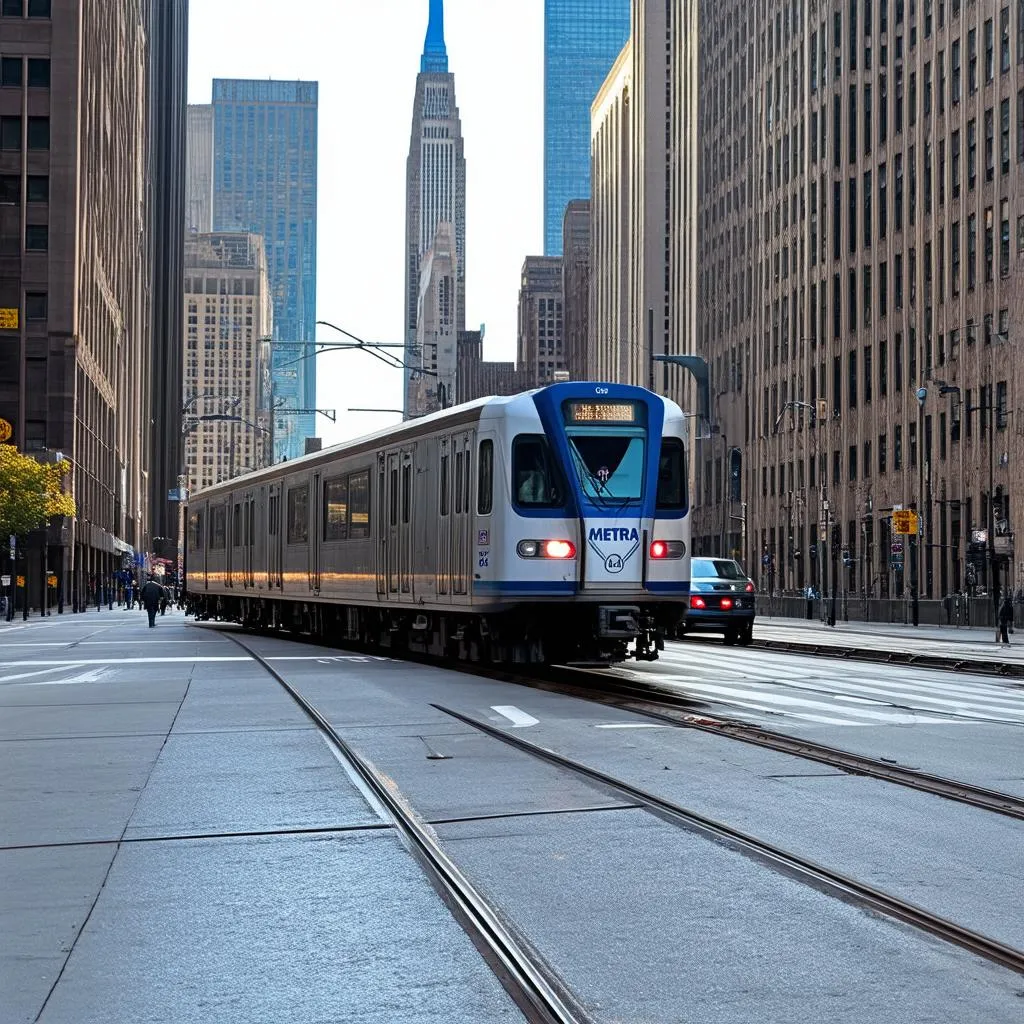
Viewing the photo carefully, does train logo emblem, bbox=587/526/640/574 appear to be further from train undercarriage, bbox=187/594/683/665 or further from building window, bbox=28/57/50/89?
building window, bbox=28/57/50/89

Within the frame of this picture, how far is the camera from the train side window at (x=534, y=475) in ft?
68.4

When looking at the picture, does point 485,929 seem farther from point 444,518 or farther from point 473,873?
point 444,518

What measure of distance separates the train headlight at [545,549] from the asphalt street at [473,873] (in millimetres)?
4991

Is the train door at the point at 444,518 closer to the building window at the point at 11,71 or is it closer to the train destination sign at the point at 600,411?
the train destination sign at the point at 600,411

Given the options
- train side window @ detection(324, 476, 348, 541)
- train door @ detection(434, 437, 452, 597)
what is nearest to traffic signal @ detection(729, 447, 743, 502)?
train side window @ detection(324, 476, 348, 541)

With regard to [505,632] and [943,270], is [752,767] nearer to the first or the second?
[505,632]

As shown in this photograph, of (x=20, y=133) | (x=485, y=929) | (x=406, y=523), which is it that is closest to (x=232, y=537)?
(x=406, y=523)

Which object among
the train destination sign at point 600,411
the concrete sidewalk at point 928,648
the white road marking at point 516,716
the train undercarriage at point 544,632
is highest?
the train destination sign at point 600,411

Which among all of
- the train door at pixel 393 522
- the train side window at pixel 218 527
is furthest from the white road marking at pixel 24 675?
the train side window at pixel 218 527

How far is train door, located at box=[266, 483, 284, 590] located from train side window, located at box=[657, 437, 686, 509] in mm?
14313

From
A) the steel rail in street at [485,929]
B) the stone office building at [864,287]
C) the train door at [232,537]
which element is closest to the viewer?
the steel rail in street at [485,929]

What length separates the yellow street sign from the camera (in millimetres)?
60678

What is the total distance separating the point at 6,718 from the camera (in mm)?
16438

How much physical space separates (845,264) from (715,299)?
31.7m
